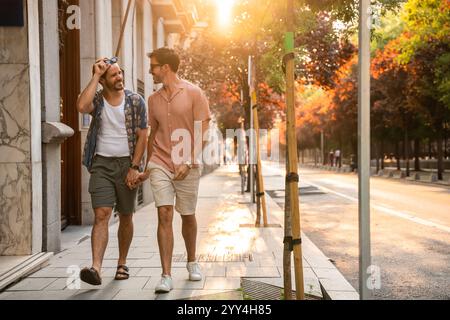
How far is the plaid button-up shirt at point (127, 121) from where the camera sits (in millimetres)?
4965

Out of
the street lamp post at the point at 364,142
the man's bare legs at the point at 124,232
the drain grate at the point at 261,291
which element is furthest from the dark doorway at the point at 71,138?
the street lamp post at the point at 364,142

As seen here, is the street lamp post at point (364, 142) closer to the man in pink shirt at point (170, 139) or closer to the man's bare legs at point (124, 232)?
the man in pink shirt at point (170, 139)

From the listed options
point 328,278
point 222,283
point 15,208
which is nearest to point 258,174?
point 328,278

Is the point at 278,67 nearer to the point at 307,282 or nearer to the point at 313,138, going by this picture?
the point at 307,282

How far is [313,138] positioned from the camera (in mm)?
74875

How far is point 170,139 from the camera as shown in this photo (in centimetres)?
485

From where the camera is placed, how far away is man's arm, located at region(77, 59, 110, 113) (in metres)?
4.75

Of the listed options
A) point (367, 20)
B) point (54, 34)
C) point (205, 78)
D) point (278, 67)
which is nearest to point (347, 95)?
point (205, 78)

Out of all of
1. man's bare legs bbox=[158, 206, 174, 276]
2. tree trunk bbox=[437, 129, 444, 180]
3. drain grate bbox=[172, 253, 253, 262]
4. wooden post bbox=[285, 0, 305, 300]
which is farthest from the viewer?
tree trunk bbox=[437, 129, 444, 180]

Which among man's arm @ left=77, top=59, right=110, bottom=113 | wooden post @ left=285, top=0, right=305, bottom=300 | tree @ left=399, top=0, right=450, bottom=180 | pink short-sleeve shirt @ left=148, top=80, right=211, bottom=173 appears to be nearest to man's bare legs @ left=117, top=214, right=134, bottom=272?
pink short-sleeve shirt @ left=148, top=80, right=211, bottom=173

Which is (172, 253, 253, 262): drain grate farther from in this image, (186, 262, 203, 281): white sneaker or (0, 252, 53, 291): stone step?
(0, 252, 53, 291): stone step

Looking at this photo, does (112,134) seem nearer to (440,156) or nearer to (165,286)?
(165,286)

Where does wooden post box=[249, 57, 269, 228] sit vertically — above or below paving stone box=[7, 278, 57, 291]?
above
